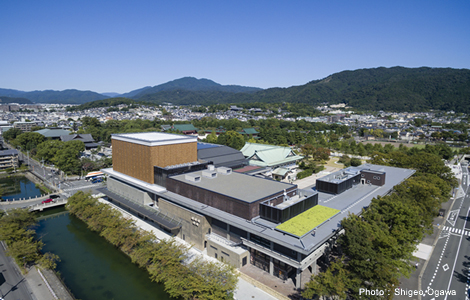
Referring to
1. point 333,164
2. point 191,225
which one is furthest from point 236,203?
point 333,164

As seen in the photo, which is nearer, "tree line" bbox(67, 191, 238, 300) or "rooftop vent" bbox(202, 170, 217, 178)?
"tree line" bbox(67, 191, 238, 300)

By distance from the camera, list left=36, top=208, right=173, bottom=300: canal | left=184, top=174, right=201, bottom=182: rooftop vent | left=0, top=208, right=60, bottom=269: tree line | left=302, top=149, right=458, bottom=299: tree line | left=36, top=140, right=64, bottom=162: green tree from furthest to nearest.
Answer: left=36, top=140, right=64, bottom=162: green tree
left=184, top=174, right=201, bottom=182: rooftop vent
left=0, top=208, right=60, bottom=269: tree line
left=36, top=208, right=173, bottom=300: canal
left=302, top=149, right=458, bottom=299: tree line

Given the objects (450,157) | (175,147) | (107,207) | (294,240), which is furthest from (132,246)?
(450,157)

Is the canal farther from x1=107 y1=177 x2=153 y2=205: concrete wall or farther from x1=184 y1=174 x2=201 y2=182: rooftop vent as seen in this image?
x1=184 y1=174 x2=201 y2=182: rooftop vent

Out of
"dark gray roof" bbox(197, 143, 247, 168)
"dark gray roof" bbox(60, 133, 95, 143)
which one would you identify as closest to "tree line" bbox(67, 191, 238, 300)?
"dark gray roof" bbox(197, 143, 247, 168)

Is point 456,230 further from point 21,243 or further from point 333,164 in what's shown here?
point 21,243

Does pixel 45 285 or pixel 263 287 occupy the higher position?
pixel 263 287
